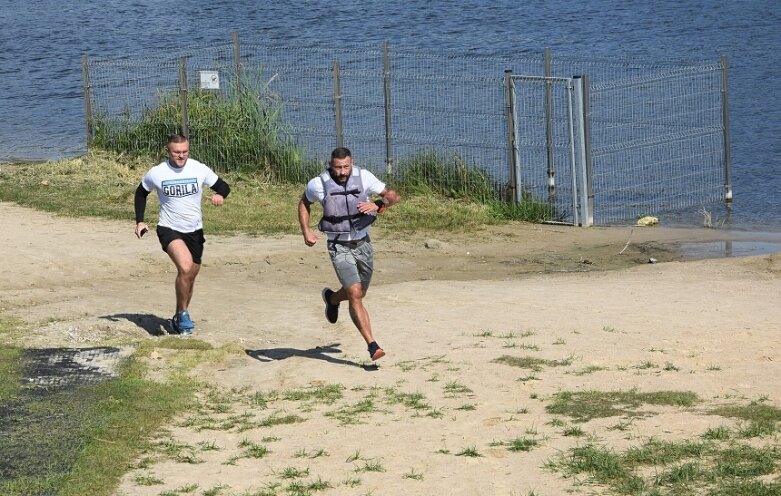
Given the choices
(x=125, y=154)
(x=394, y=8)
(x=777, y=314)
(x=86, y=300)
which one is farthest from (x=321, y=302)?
(x=394, y=8)

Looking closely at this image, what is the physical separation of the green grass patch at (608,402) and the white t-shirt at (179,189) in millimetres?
3914

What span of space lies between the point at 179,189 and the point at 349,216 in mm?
1917

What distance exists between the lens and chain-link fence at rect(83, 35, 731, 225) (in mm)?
18453

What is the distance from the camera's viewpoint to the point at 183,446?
840cm

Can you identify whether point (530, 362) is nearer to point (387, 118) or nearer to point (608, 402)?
point (608, 402)

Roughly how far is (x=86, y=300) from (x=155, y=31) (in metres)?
29.6

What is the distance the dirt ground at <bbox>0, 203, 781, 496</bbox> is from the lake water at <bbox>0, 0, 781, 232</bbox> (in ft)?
23.2

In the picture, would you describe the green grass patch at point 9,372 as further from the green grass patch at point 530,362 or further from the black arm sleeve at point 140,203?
the green grass patch at point 530,362

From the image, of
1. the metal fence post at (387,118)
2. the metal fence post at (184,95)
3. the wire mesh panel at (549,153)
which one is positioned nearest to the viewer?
the wire mesh panel at (549,153)

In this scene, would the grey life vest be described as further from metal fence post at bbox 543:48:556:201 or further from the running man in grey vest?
metal fence post at bbox 543:48:556:201

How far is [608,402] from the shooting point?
29.0 ft

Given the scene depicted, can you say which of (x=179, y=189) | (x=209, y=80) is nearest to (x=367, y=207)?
(x=179, y=189)

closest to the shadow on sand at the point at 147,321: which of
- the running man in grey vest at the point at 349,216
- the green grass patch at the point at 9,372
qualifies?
the green grass patch at the point at 9,372

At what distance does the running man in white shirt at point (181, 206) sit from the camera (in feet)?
37.0
